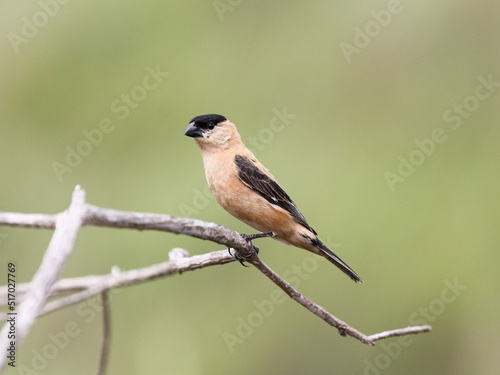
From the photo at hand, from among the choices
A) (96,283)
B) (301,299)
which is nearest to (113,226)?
(96,283)

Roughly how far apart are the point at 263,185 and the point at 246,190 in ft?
0.38

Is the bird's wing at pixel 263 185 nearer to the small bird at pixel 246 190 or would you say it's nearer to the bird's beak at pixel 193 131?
the small bird at pixel 246 190

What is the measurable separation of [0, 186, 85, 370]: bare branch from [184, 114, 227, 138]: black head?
4.90ft

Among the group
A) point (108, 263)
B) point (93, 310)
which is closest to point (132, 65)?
point (108, 263)

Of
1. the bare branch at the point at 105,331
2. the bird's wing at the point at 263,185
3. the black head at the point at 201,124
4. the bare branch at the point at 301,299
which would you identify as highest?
the black head at the point at 201,124

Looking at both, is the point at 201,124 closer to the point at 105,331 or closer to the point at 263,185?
the point at 263,185

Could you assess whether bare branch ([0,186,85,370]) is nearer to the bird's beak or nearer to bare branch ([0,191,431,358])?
bare branch ([0,191,431,358])

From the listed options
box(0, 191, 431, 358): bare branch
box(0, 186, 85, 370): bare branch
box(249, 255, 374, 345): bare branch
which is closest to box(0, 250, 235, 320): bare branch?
box(0, 191, 431, 358): bare branch

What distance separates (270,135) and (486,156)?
1.23 meters

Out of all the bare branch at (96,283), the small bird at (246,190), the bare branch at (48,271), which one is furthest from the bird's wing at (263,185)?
the bare branch at (48,271)

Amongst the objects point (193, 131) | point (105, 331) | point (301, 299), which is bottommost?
point (301, 299)

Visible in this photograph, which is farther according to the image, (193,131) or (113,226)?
(193,131)

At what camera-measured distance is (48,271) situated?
0.76m

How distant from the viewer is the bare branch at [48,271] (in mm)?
693
